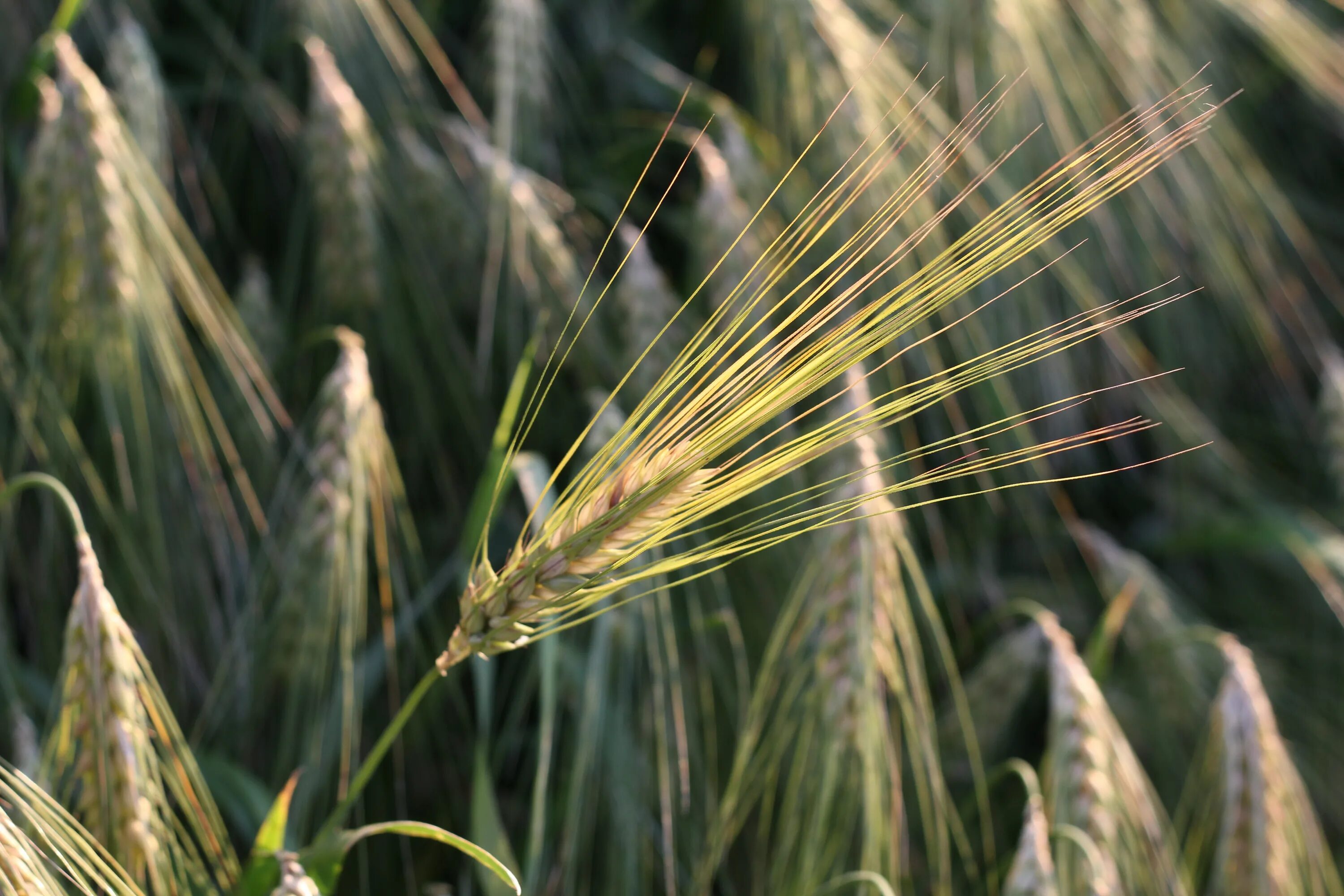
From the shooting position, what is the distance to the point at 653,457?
39 cm

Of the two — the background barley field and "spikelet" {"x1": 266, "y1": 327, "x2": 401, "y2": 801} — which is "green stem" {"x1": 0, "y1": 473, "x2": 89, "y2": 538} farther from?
"spikelet" {"x1": 266, "y1": 327, "x2": 401, "y2": 801}

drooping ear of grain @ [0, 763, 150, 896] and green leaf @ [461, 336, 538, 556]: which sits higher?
green leaf @ [461, 336, 538, 556]

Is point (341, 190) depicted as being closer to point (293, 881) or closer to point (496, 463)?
point (496, 463)

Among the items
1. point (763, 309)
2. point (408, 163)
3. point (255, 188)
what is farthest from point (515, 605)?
point (255, 188)

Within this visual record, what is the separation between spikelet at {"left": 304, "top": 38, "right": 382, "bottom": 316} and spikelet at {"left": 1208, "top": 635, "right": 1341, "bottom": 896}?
70cm

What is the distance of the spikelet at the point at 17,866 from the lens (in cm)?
37

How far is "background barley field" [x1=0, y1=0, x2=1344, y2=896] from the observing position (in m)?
0.53

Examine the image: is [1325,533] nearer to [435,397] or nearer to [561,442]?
[561,442]

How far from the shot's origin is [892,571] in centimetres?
66

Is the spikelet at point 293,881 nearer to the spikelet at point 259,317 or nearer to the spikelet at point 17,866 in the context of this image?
the spikelet at point 17,866

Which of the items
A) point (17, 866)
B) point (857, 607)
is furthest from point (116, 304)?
point (857, 607)

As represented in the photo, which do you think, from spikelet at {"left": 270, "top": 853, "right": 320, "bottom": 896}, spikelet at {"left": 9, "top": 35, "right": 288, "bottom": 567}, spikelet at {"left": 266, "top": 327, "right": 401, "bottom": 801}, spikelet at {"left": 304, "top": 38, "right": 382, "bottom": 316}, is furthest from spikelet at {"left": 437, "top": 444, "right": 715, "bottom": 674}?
spikelet at {"left": 304, "top": 38, "right": 382, "bottom": 316}

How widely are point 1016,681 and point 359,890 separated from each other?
0.51 m

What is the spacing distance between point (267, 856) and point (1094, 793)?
19.7 inches
